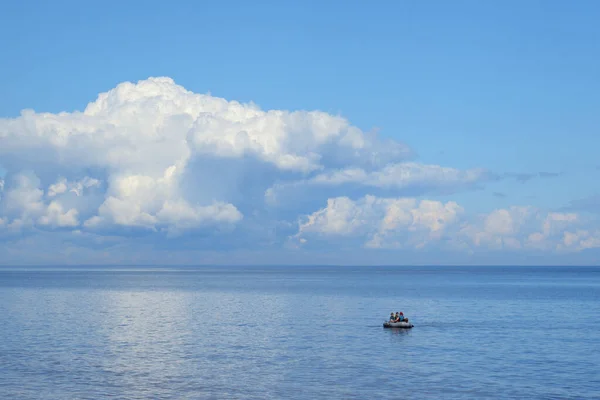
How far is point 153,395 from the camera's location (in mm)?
47250

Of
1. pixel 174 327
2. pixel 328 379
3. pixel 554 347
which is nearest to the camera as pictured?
pixel 328 379

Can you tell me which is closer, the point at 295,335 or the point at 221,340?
the point at 221,340

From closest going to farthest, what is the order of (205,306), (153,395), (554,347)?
(153,395) < (554,347) < (205,306)

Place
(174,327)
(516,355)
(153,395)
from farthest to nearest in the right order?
(174,327), (516,355), (153,395)

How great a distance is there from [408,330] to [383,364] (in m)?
24.7

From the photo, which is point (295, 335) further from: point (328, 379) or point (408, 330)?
point (328, 379)

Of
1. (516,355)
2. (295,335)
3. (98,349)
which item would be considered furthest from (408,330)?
(98,349)

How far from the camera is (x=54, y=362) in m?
59.5

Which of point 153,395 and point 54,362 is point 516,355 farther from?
point 54,362

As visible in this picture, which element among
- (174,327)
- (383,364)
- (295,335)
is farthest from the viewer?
(174,327)

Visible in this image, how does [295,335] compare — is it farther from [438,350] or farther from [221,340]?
[438,350]

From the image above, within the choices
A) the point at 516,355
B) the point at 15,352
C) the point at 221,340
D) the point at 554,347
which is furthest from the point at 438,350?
the point at 15,352

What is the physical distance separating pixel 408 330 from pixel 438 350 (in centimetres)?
1611

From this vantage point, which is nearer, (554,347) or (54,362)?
(54,362)
